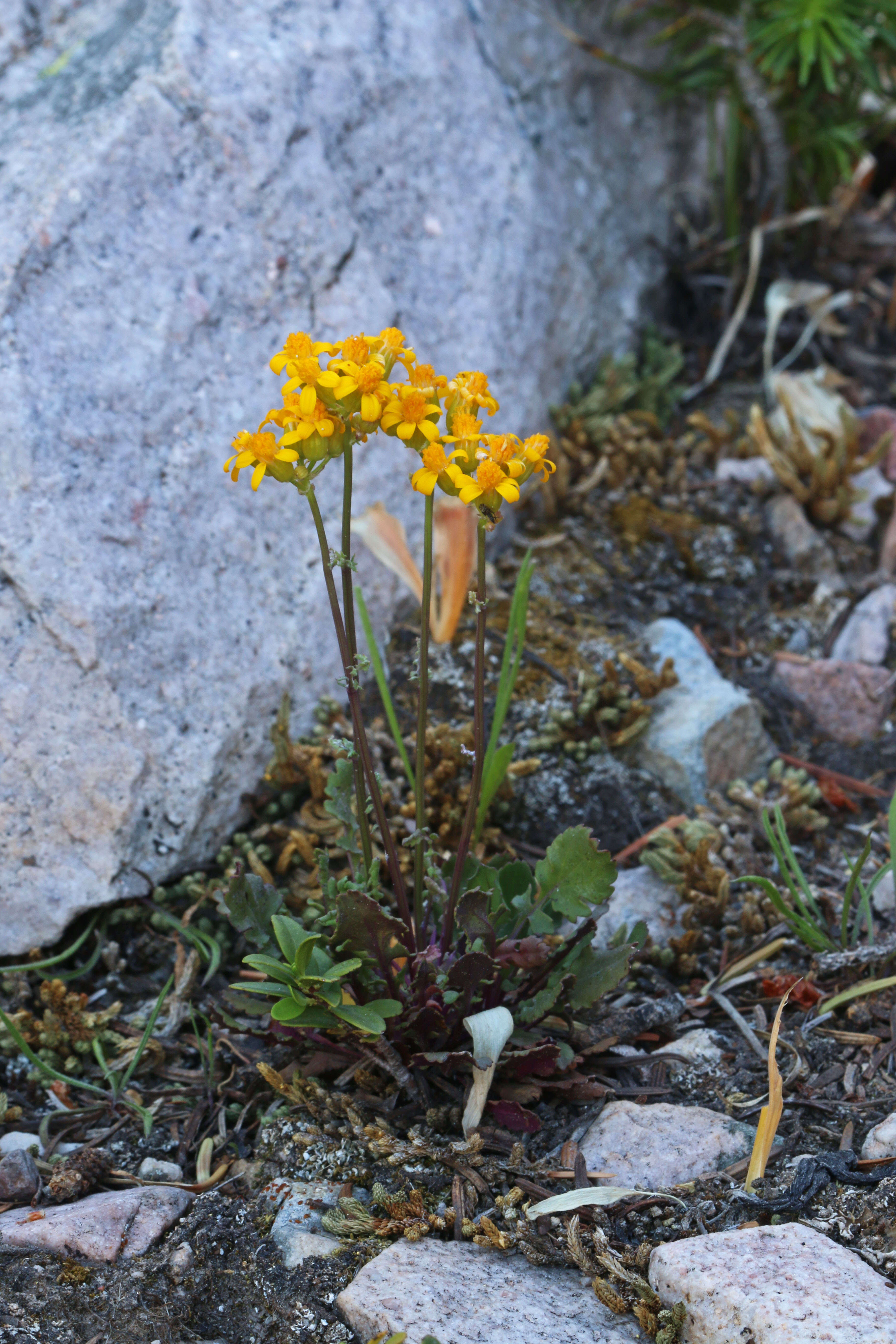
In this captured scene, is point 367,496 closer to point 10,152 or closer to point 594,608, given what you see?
point 594,608

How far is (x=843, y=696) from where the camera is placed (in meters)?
3.75

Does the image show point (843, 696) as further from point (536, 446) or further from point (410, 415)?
point (410, 415)

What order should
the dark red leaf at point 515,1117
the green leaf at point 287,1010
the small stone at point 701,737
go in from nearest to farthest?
the green leaf at point 287,1010 < the dark red leaf at point 515,1117 < the small stone at point 701,737

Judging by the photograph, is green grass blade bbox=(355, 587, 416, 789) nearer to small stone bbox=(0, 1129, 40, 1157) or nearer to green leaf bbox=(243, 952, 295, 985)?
green leaf bbox=(243, 952, 295, 985)

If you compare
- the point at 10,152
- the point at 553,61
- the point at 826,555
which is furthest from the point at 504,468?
the point at 553,61

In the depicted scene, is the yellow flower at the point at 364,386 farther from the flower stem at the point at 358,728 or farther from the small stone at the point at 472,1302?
the small stone at the point at 472,1302

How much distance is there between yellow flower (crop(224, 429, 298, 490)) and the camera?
6.19ft

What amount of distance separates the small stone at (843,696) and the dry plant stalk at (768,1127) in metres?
1.87

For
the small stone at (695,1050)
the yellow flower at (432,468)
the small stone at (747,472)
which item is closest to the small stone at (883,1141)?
the small stone at (695,1050)

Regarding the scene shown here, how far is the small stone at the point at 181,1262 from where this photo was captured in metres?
2.00

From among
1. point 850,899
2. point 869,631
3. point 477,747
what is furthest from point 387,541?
point 869,631

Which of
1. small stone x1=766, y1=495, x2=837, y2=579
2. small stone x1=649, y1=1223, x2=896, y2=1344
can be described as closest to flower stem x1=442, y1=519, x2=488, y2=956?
small stone x1=649, y1=1223, x2=896, y2=1344

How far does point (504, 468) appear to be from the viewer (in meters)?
1.88

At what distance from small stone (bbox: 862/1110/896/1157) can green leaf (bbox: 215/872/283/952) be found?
1.39 m
